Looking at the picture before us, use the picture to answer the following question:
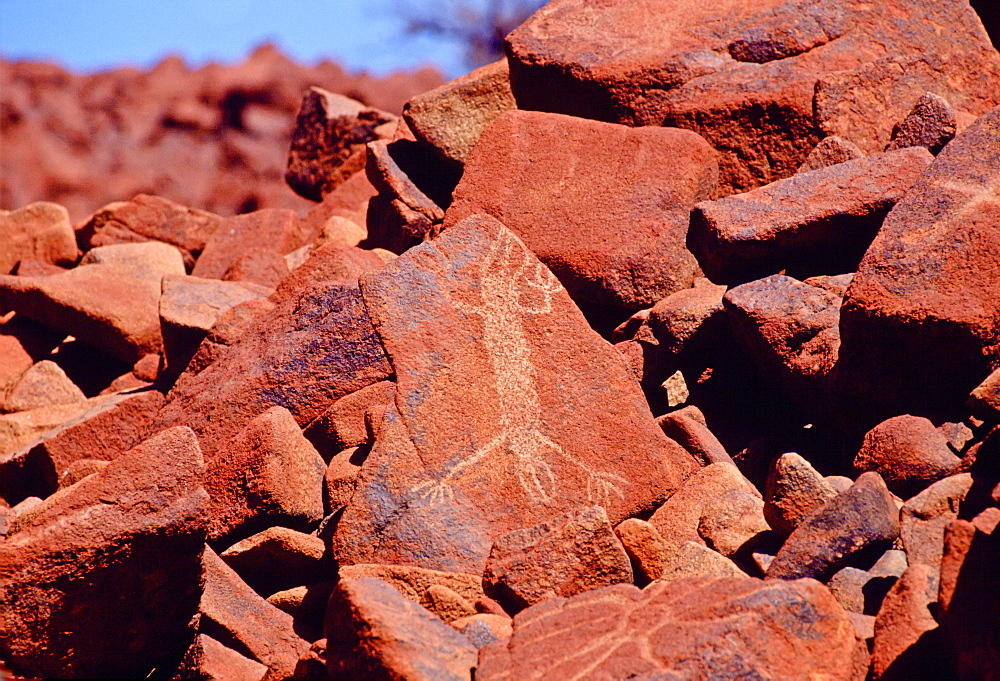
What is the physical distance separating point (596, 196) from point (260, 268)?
1536 millimetres

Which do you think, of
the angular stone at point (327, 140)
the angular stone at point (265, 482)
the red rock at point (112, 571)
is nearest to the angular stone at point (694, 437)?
the angular stone at point (265, 482)

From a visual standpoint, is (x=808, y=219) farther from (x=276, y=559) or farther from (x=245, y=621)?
(x=245, y=621)

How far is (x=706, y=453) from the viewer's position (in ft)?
8.94

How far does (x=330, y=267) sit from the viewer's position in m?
3.39

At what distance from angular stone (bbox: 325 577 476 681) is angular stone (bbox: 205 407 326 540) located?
70cm

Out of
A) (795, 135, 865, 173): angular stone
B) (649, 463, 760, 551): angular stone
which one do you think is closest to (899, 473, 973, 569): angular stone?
(649, 463, 760, 551): angular stone

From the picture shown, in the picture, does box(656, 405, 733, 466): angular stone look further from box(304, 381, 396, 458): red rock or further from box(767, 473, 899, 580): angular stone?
box(304, 381, 396, 458): red rock

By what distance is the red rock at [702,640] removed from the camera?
1.78 metres

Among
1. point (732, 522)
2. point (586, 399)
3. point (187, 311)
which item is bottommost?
point (732, 522)

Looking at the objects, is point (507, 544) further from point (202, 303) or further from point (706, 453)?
point (202, 303)

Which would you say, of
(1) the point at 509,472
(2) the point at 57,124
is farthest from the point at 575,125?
(2) the point at 57,124

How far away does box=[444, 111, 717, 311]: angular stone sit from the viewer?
128 inches

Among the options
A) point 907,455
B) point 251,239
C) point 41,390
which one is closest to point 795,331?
point 907,455

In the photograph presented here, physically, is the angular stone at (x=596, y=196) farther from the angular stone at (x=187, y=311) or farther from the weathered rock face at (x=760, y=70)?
the angular stone at (x=187, y=311)
